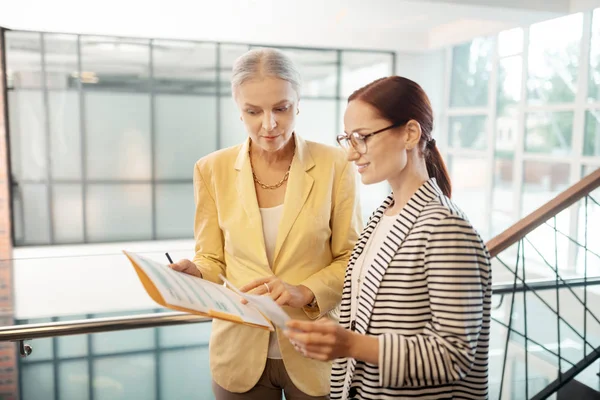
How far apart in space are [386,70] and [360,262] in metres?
11.2

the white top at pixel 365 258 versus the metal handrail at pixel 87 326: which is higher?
the white top at pixel 365 258

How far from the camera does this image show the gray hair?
5.10 feet

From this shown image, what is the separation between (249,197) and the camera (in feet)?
5.43

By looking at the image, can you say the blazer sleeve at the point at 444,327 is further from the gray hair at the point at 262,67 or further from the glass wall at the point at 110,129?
the glass wall at the point at 110,129

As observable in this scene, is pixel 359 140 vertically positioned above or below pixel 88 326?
above

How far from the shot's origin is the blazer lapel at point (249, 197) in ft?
5.33

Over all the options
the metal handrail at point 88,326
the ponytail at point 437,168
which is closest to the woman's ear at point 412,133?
the ponytail at point 437,168

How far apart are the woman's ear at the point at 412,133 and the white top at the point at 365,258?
17 cm

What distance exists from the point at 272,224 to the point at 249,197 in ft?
0.35

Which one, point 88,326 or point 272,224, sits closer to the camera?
point 272,224

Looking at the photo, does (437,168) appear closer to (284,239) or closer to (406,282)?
(406,282)

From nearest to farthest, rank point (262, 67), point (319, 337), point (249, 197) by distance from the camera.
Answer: point (319, 337), point (262, 67), point (249, 197)

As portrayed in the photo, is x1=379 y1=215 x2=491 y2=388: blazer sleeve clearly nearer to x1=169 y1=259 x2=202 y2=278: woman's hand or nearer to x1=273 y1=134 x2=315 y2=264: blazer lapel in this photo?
x1=273 y1=134 x2=315 y2=264: blazer lapel

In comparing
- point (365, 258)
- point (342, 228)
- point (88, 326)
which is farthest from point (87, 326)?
point (365, 258)
